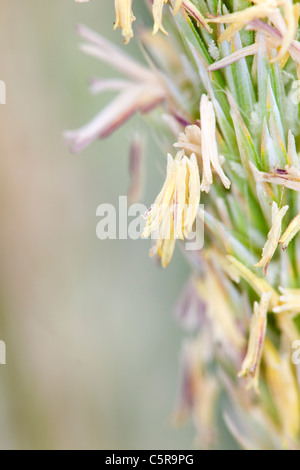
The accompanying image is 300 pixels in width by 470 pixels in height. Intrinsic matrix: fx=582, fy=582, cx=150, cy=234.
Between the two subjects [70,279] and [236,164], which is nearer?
[236,164]

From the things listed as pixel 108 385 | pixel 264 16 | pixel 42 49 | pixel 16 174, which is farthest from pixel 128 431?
pixel 264 16

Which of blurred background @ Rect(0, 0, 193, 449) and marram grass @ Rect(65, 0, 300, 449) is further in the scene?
blurred background @ Rect(0, 0, 193, 449)

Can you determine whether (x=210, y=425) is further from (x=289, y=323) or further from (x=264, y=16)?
(x=264, y=16)

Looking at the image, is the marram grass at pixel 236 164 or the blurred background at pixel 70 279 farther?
the blurred background at pixel 70 279

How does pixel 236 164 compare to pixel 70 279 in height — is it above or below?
above
